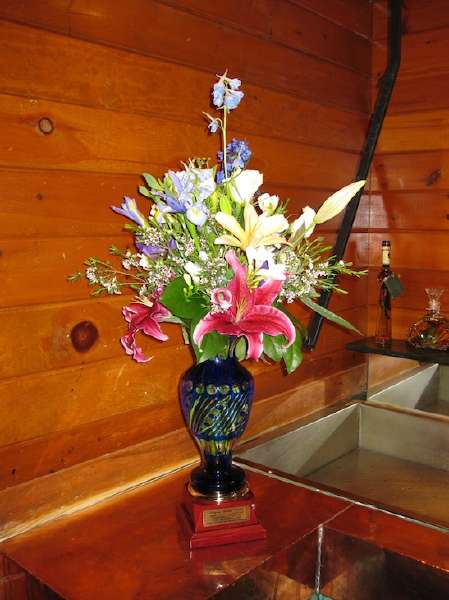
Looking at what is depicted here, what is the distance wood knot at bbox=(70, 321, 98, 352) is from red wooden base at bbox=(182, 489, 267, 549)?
334mm

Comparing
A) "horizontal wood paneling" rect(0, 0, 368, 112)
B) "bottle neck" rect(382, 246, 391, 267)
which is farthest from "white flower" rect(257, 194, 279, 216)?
"bottle neck" rect(382, 246, 391, 267)

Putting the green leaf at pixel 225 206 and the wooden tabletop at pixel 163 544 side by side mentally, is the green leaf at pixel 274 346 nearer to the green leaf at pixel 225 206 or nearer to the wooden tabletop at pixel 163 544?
the green leaf at pixel 225 206

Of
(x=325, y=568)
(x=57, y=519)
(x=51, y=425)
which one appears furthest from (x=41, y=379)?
(x=325, y=568)

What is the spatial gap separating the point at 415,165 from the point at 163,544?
4.11 feet

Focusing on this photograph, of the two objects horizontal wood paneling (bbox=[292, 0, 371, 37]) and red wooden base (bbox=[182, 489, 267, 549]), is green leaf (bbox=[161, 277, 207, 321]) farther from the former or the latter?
horizontal wood paneling (bbox=[292, 0, 371, 37])

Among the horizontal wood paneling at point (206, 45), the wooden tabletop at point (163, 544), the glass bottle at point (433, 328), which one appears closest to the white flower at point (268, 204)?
the horizontal wood paneling at point (206, 45)

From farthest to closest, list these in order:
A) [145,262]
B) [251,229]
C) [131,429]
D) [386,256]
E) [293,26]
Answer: [386,256] < [293,26] < [131,429] < [145,262] < [251,229]

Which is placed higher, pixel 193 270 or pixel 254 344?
pixel 193 270

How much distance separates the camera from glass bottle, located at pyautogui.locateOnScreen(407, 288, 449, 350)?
1.68 meters

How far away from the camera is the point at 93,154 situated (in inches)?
43.9

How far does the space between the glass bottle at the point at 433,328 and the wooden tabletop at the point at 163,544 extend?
2.19 feet

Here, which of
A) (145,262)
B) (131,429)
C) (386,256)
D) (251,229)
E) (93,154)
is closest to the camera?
(251,229)

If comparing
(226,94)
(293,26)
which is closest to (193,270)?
(226,94)

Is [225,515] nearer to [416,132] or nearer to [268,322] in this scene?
[268,322]
